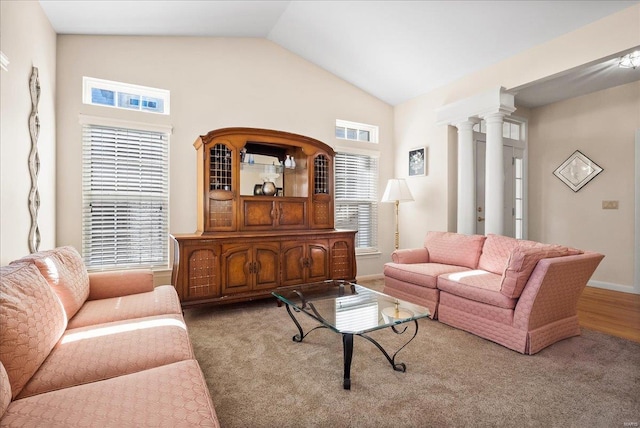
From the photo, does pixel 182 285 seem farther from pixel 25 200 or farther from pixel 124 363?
pixel 124 363

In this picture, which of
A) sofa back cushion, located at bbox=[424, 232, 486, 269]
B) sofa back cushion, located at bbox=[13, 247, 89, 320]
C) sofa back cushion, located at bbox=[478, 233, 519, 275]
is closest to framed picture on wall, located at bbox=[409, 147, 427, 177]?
sofa back cushion, located at bbox=[424, 232, 486, 269]

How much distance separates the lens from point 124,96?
11.7 feet

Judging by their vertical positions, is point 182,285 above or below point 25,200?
below

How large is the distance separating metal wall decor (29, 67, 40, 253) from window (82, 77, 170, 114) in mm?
747

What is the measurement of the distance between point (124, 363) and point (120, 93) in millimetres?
3203

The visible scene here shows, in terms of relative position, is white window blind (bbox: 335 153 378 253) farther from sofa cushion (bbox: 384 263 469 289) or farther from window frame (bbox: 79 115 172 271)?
window frame (bbox: 79 115 172 271)

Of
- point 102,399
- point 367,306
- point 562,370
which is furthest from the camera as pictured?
point 367,306

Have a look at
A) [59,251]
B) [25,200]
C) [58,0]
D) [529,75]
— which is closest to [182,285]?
[59,251]

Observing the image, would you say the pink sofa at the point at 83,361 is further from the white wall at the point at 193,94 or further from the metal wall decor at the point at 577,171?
the metal wall decor at the point at 577,171

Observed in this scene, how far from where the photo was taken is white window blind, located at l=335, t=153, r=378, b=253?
4.86 m

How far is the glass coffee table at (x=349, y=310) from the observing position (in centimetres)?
192

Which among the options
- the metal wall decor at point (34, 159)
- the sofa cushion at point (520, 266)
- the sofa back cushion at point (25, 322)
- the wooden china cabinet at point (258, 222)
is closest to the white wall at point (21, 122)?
the metal wall decor at point (34, 159)

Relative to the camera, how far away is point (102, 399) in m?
1.11

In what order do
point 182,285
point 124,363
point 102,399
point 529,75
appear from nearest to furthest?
point 102,399
point 124,363
point 182,285
point 529,75
